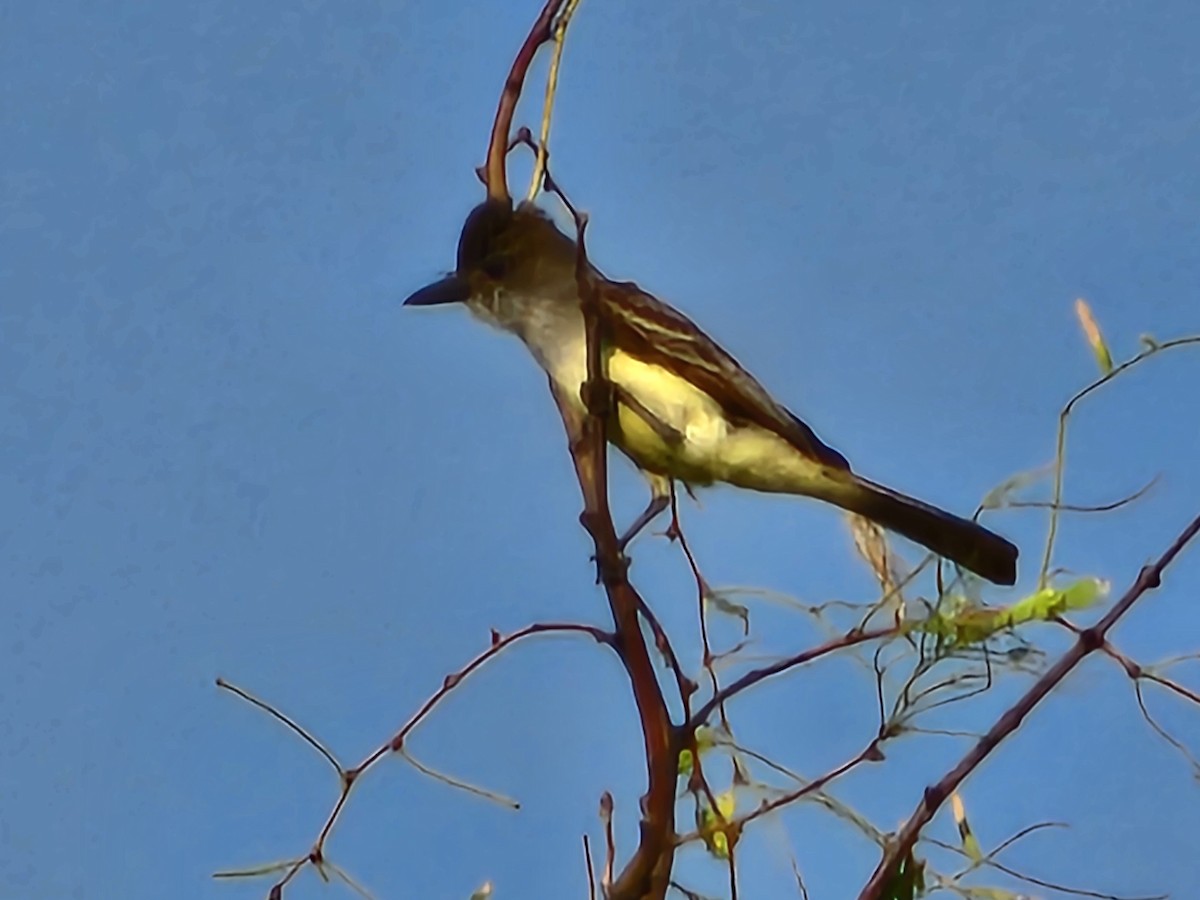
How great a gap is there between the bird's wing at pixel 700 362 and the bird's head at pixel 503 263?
5.2 inches

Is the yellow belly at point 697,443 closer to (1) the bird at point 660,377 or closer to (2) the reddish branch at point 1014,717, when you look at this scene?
(1) the bird at point 660,377

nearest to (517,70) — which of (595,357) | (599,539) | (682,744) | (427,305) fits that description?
(595,357)

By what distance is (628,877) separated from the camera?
129 centimetres

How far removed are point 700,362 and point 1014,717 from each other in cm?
143

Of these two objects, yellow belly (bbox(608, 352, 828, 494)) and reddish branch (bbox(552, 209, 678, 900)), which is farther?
yellow belly (bbox(608, 352, 828, 494))

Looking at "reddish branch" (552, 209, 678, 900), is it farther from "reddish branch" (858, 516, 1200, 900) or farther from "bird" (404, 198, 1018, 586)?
"bird" (404, 198, 1018, 586)

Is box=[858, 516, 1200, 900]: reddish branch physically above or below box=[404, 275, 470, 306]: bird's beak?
below

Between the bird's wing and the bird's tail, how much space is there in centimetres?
10

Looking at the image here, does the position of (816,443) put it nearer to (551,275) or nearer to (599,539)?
(551,275)

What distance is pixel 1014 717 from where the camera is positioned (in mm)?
1330

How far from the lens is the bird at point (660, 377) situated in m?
2.63

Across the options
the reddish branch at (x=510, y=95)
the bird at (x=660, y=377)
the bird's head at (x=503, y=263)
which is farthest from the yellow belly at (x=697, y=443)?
the reddish branch at (x=510, y=95)

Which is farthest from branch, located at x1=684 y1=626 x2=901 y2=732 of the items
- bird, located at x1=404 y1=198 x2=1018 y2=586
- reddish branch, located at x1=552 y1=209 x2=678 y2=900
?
bird, located at x1=404 y1=198 x2=1018 y2=586

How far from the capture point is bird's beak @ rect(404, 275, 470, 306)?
2.67m
